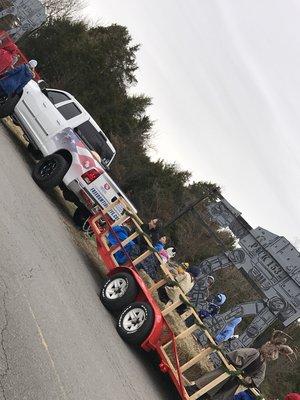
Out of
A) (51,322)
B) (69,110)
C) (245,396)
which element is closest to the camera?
(51,322)

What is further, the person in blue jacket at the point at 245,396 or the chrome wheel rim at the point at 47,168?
the chrome wheel rim at the point at 47,168

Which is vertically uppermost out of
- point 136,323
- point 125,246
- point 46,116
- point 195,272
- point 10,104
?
point 46,116

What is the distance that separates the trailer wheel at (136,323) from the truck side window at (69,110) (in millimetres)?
5677

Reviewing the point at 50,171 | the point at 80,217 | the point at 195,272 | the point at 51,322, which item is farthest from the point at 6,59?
the point at 51,322

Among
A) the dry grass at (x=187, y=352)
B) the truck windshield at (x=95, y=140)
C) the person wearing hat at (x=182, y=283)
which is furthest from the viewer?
the truck windshield at (x=95, y=140)

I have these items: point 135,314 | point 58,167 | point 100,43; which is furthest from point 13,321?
point 100,43

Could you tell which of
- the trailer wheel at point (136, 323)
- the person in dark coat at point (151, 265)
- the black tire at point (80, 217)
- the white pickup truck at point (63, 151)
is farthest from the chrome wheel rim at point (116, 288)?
the black tire at point (80, 217)

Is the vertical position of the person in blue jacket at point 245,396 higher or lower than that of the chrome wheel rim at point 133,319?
higher

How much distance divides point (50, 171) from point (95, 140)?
254 centimetres

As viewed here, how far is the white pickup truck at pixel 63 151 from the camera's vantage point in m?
11.3

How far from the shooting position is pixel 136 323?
8.26 metres

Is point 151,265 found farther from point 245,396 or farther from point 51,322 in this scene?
point 51,322

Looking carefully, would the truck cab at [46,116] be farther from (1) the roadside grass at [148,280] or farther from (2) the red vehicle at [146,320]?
(2) the red vehicle at [146,320]

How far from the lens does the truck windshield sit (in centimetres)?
1287
